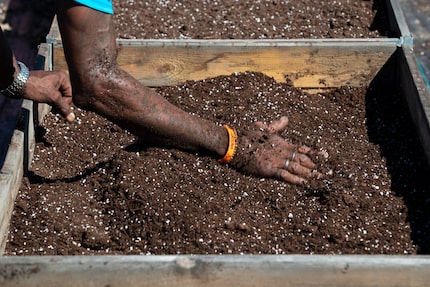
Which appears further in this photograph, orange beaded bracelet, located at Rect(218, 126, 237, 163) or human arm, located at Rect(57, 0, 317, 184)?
orange beaded bracelet, located at Rect(218, 126, 237, 163)

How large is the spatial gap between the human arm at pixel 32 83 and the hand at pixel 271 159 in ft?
2.62

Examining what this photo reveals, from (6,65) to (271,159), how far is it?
124cm

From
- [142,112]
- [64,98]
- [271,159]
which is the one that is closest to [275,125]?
[271,159]

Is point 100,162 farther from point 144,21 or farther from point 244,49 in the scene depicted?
point 144,21

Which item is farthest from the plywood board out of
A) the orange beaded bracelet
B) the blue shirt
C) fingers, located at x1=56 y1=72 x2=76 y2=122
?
the blue shirt

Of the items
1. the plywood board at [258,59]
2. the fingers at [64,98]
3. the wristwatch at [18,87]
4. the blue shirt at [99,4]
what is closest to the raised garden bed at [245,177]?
the plywood board at [258,59]

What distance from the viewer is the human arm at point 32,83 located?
3.93m

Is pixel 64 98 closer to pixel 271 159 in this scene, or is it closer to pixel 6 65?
pixel 6 65

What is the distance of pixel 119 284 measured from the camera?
3324mm

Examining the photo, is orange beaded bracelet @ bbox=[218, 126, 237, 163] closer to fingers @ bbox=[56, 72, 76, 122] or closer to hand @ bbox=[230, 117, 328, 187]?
hand @ bbox=[230, 117, 328, 187]

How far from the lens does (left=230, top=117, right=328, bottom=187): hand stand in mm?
4094

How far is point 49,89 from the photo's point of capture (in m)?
4.07

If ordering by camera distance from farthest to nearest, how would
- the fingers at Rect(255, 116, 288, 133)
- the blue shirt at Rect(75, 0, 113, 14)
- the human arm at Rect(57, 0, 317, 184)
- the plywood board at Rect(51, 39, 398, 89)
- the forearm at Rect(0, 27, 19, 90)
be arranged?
the plywood board at Rect(51, 39, 398, 89) → the fingers at Rect(255, 116, 288, 133) → the forearm at Rect(0, 27, 19, 90) → the human arm at Rect(57, 0, 317, 184) → the blue shirt at Rect(75, 0, 113, 14)

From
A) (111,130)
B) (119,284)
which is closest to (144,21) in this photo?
(111,130)
